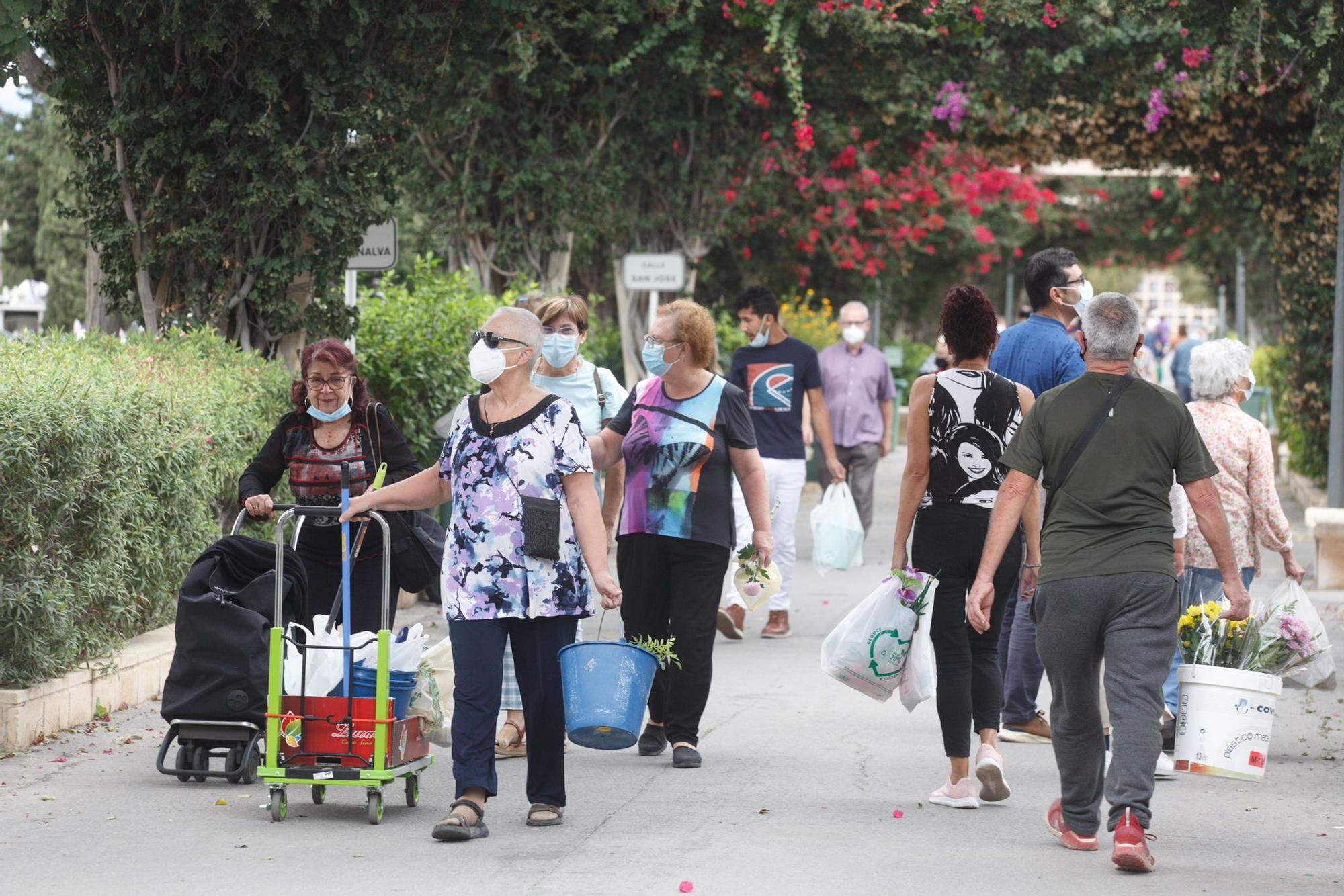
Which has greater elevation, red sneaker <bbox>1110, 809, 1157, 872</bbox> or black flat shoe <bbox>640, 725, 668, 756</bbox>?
red sneaker <bbox>1110, 809, 1157, 872</bbox>

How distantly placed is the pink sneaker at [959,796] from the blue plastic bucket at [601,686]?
4.04ft

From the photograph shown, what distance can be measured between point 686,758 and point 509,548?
1.72m


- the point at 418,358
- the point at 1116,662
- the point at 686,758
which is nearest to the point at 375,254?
the point at 418,358

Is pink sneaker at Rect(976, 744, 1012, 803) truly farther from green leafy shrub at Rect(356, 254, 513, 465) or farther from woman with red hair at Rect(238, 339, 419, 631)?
green leafy shrub at Rect(356, 254, 513, 465)

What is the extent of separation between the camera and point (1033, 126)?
1806cm

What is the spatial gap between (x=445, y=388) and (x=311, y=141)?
2262 millimetres

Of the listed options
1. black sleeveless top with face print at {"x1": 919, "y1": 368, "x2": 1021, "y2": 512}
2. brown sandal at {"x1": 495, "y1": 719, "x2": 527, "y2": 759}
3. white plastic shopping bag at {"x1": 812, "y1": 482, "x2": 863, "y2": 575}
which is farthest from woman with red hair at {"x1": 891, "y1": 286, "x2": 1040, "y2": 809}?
white plastic shopping bag at {"x1": 812, "y1": 482, "x2": 863, "y2": 575}

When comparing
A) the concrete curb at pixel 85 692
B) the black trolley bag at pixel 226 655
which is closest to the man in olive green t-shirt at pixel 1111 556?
the black trolley bag at pixel 226 655

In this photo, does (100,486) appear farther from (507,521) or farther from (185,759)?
(507,521)

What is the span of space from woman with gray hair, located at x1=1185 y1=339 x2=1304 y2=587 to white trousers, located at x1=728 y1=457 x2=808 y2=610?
149 inches

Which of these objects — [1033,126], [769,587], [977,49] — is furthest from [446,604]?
[1033,126]

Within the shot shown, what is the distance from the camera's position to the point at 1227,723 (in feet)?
19.1

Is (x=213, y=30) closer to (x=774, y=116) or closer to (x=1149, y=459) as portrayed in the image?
(x=1149, y=459)

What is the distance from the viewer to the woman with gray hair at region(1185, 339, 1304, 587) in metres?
7.48
